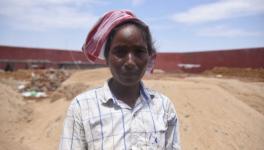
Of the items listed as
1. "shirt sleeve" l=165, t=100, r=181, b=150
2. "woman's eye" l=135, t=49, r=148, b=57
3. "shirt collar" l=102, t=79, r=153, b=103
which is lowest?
"shirt sleeve" l=165, t=100, r=181, b=150

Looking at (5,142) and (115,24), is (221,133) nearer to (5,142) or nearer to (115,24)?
(5,142)

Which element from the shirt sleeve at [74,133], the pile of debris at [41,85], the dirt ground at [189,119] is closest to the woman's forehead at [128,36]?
the shirt sleeve at [74,133]

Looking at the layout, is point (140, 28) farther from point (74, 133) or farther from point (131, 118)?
point (74, 133)

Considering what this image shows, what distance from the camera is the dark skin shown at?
1501 millimetres

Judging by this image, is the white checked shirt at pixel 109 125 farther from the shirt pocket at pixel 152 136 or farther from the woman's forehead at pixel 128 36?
the woman's forehead at pixel 128 36

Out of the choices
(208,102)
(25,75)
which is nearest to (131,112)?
(208,102)

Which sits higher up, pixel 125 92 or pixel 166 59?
pixel 125 92

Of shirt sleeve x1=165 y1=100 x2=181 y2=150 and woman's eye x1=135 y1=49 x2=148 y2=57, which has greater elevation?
woman's eye x1=135 y1=49 x2=148 y2=57

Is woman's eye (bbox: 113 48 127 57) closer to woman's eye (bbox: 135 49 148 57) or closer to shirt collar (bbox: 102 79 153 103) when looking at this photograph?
woman's eye (bbox: 135 49 148 57)

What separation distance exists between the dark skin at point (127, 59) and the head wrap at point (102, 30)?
39 millimetres

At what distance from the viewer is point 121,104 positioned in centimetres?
150

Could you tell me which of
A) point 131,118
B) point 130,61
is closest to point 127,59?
point 130,61

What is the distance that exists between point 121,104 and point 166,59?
23.5 metres

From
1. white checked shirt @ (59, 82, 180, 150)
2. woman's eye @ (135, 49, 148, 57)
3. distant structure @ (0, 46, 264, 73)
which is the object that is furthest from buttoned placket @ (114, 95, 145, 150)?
distant structure @ (0, 46, 264, 73)
